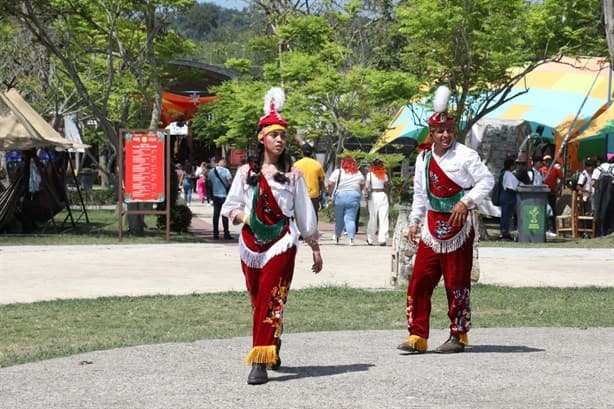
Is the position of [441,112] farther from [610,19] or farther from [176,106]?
[176,106]

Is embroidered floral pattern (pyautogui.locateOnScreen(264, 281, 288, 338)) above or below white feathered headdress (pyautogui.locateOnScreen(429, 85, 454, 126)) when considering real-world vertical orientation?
below

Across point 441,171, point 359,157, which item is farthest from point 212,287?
point 359,157

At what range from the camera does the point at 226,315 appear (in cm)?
1198

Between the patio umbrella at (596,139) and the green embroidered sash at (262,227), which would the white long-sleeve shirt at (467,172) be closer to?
the green embroidered sash at (262,227)

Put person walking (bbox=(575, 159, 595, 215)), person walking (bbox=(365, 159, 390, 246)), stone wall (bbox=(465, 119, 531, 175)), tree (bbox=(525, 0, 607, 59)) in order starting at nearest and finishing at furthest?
person walking (bbox=(365, 159, 390, 246))
tree (bbox=(525, 0, 607, 59))
person walking (bbox=(575, 159, 595, 215))
stone wall (bbox=(465, 119, 531, 175))

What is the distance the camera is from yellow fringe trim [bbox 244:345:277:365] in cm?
773

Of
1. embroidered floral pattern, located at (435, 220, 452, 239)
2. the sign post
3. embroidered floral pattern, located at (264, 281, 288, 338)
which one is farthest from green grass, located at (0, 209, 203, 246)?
embroidered floral pattern, located at (264, 281, 288, 338)

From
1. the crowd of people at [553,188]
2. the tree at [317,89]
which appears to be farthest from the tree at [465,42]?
the tree at [317,89]

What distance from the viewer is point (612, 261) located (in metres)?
18.6

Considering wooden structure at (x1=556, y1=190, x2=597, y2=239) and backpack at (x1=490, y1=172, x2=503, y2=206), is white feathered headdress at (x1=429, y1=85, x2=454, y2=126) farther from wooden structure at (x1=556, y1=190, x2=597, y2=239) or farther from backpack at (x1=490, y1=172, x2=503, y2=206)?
backpack at (x1=490, y1=172, x2=503, y2=206)

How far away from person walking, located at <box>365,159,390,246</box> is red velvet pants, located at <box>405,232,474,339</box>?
12469mm

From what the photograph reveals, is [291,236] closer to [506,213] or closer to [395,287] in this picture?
[395,287]

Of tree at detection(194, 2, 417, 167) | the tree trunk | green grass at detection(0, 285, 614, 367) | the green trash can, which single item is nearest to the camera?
green grass at detection(0, 285, 614, 367)

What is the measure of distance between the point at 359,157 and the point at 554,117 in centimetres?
454
